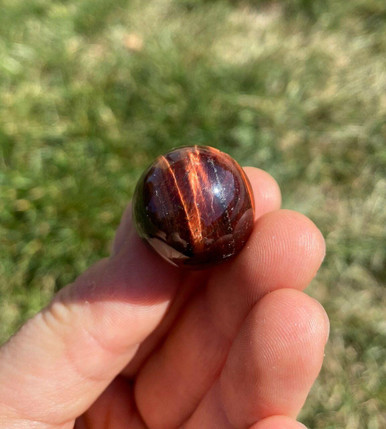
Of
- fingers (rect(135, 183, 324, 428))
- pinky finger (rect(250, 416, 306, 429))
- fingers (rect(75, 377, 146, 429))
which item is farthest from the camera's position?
fingers (rect(75, 377, 146, 429))

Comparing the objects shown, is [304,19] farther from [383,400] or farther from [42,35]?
[383,400]

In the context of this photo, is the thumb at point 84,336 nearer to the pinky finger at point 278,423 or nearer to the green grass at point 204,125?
the pinky finger at point 278,423

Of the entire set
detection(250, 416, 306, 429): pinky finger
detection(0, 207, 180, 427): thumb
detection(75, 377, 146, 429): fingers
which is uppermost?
detection(0, 207, 180, 427): thumb

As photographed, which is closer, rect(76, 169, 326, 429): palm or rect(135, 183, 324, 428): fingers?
rect(76, 169, 326, 429): palm

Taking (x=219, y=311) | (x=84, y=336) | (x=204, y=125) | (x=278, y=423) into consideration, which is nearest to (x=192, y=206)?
(x=219, y=311)

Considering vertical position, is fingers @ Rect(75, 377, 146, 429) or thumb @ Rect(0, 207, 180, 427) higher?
thumb @ Rect(0, 207, 180, 427)

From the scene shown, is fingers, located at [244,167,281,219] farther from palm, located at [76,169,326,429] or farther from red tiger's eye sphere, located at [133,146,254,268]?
red tiger's eye sphere, located at [133,146,254,268]

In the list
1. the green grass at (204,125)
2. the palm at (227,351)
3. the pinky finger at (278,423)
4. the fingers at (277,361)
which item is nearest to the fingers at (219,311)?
the palm at (227,351)

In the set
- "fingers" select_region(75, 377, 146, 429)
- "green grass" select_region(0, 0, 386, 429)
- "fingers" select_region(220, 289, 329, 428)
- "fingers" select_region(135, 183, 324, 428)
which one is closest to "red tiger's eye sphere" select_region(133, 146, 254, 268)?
"fingers" select_region(135, 183, 324, 428)
